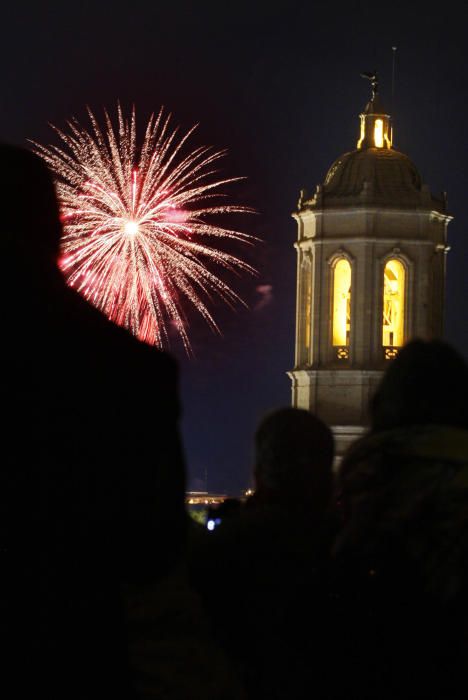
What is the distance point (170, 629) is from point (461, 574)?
6.62 meters

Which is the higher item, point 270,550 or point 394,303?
point 394,303

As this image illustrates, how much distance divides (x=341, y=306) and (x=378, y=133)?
6118 millimetres

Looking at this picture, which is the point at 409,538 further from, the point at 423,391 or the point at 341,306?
the point at 341,306

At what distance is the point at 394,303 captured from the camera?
62562mm

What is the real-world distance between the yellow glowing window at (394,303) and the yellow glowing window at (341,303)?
4.32 feet

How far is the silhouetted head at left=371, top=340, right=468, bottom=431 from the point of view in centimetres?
544

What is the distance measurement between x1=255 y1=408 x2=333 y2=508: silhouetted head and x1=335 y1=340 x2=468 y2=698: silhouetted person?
61cm

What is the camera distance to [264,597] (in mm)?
6090

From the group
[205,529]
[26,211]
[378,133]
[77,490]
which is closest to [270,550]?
[205,529]

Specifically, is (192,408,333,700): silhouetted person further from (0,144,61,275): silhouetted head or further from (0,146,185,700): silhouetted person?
(0,144,61,275): silhouetted head

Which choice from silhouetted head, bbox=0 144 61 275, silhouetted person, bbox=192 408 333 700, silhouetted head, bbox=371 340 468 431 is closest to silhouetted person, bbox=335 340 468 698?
silhouetted head, bbox=371 340 468 431

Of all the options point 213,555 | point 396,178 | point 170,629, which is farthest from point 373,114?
point 213,555

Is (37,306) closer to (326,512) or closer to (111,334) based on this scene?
(111,334)

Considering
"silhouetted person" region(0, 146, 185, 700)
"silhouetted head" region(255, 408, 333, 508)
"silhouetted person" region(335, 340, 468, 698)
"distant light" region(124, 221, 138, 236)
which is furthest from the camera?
"distant light" region(124, 221, 138, 236)
